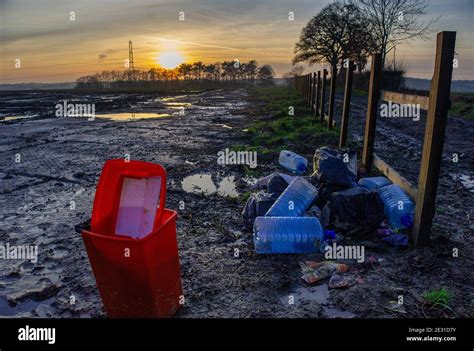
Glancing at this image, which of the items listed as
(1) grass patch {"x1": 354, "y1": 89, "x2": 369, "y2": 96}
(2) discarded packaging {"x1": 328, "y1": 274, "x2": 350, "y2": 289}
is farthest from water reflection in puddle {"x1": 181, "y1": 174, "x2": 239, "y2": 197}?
(1) grass patch {"x1": 354, "y1": 89, "x2": 369, "y2": 96}

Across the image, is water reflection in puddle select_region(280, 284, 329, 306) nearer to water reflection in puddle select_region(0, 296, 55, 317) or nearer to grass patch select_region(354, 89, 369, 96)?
water reflection in puddle select_region(0, 296, 55, 317)

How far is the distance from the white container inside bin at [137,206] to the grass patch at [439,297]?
2253mm

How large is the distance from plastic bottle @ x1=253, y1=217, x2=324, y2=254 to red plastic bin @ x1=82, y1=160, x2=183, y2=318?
1.31 meters

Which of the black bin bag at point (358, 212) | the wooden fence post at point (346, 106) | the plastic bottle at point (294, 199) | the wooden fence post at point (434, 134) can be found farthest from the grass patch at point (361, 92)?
the wooden fence post at point (434, 134)

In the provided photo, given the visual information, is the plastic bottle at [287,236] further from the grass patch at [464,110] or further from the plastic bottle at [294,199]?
the grass patch at [464,110]

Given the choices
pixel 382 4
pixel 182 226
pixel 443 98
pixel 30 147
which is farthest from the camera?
pixel 382 4

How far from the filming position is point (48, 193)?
586 centimetres

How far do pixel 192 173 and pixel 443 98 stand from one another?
14.9 feet

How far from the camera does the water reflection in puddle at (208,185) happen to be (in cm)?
590

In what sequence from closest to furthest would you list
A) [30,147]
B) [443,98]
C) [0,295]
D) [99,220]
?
[99,220] → [0,295] → [443,98] → [30,147]

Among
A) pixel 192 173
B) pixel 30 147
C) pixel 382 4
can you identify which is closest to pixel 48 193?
pixel 192 173

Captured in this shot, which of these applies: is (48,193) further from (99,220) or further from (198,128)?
(198,128)

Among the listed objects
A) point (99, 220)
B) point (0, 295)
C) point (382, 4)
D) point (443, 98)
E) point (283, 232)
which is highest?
point (382, 4)

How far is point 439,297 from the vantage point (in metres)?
2.96
